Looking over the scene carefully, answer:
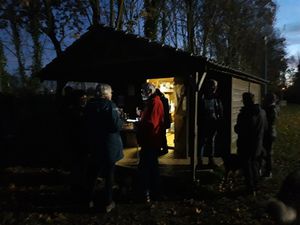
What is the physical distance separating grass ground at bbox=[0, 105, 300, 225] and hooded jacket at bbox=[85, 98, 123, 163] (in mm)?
1041

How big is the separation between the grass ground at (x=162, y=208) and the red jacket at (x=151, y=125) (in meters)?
1.17

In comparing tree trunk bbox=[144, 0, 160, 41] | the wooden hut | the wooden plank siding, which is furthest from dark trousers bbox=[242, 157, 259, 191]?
tree trunk bbox=[144, 0, 160, 41]

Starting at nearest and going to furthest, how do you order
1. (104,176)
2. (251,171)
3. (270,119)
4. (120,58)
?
(104,176) < (251,171) < (270,119) < (120,58)

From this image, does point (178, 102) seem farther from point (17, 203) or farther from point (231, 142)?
point (17, 203)

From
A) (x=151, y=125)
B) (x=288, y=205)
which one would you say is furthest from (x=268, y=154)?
(x=288, y=205)

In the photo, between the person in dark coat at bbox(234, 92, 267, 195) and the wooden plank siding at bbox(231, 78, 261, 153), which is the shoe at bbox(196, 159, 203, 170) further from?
the wooden plank siding at bbox(231, 78, 261, 153)

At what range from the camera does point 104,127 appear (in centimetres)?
631

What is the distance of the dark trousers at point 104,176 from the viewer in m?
6.45

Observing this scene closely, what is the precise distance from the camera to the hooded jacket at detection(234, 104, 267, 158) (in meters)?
7.21

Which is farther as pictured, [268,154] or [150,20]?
[150,20]

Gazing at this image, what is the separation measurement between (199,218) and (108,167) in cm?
171

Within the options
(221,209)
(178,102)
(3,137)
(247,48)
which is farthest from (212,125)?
(247,48)

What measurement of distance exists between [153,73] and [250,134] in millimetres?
6030

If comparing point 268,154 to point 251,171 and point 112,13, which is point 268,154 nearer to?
point 251,171
